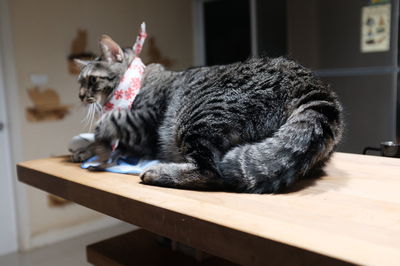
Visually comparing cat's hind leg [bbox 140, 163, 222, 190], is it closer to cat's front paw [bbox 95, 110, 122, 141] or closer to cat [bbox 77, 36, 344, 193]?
cat [bbox 77, 36, 344, 193]

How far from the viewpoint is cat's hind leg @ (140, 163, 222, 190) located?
89 cm

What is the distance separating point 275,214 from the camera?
0.69 metres

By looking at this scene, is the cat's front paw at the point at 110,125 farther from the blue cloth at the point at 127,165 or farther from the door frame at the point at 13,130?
the door frame at the point at 13,130

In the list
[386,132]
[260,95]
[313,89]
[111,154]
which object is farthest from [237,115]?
[386,132]

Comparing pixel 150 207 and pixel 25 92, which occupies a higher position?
pixel 25 92

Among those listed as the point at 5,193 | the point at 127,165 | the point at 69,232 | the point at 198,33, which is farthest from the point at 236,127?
the point at 198,33

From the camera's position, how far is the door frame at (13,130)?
2242mm

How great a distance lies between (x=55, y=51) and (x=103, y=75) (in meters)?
1.39

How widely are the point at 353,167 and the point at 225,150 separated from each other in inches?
16.8

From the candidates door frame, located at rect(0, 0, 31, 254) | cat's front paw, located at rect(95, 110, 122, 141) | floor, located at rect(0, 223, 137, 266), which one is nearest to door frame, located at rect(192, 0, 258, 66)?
door frame, located at rect(0, 0, 31, 254)

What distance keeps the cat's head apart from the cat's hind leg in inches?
17.2

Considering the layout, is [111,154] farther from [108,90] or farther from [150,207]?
[150,207]

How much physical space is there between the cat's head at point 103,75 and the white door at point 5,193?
4.15 ft

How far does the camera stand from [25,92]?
2350 millimetres
